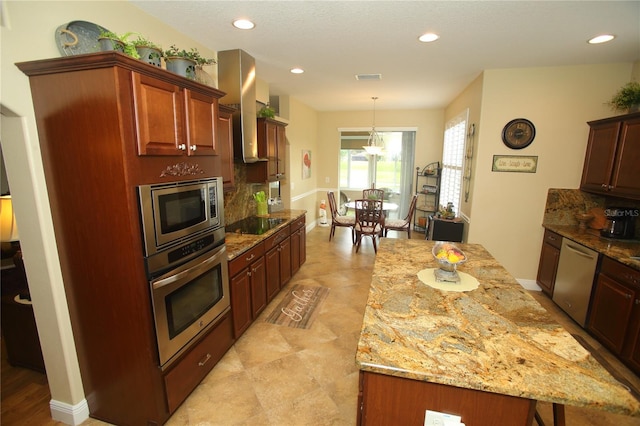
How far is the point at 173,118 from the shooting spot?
1808mm

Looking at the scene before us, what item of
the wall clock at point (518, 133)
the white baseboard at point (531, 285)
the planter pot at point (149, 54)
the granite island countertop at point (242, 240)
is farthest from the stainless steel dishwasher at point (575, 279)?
the planter pot at point (149, 54)

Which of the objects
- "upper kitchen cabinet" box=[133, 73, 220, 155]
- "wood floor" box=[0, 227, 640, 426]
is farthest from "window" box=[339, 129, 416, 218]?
"upper kitchen cabinet" box=[133, 73, 220, 155]

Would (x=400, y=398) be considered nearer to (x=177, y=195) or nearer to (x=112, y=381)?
(x=177, y=195)

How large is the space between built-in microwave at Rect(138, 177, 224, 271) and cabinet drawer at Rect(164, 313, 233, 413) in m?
0.72

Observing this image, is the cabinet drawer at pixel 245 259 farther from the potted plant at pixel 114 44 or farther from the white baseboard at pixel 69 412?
the potted plant at pixel 114 44

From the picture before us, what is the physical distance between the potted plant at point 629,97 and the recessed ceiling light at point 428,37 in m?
2.25

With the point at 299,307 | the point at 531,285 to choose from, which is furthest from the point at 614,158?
the point at 299,307

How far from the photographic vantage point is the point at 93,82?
150 centimetres

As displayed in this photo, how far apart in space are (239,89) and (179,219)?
1820 millimetres

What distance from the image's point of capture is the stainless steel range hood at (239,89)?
122 inches

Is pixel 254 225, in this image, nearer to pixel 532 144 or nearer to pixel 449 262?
pixel 449 262

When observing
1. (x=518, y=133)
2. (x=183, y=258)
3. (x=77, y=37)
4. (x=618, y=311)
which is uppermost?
(x=77, y=37)

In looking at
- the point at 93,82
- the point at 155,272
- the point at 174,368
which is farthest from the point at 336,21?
the point at 174,368

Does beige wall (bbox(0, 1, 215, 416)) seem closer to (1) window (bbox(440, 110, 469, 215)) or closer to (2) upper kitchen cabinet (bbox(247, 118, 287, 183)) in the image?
(2) upper kitchen cabinet (bbox(247, 118, 287, 183))
